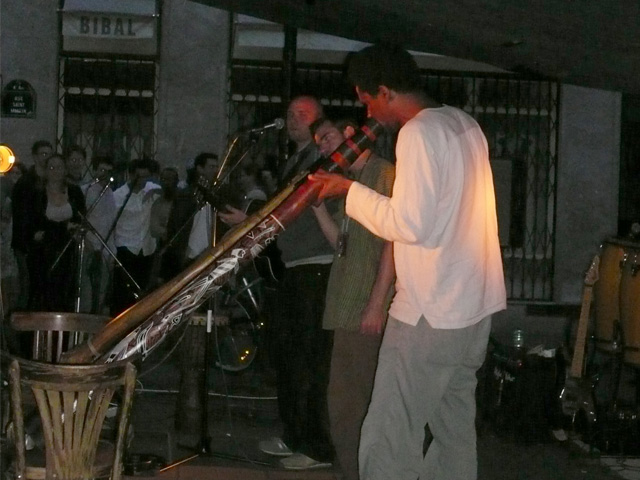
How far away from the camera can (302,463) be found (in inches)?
237

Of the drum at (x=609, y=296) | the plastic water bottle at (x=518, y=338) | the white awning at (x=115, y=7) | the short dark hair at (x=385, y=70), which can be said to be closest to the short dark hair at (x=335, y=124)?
the short dark hair at (x=385, y=70)

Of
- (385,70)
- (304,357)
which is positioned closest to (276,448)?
(304,357)

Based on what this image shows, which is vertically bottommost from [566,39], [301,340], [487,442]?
[487,442]

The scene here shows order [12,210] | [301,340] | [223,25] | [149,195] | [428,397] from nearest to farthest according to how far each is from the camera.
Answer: [428,397]
[301,340]
[12,210]
[149,195]
[223,25]

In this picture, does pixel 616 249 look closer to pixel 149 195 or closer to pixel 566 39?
pixel 566 39

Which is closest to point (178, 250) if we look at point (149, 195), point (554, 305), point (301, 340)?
point (149, 195)

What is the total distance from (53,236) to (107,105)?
357cm

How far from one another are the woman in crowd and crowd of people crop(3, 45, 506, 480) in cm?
303

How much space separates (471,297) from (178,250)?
585 centimetres

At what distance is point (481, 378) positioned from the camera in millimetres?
7648

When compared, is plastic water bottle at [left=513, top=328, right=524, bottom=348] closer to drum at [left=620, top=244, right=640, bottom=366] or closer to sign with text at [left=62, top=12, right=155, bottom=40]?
drum at [left=620, top=244, right=640, bottom=366]

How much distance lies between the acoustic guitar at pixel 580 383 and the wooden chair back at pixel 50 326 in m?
3.38

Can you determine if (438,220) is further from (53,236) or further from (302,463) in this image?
(53,236)

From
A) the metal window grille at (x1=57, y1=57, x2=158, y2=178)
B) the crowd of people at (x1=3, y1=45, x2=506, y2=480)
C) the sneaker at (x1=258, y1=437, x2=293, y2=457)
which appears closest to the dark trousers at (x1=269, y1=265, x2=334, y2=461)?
the crowd of people at (x1=3, y1=45, x2=506, y2=480)
